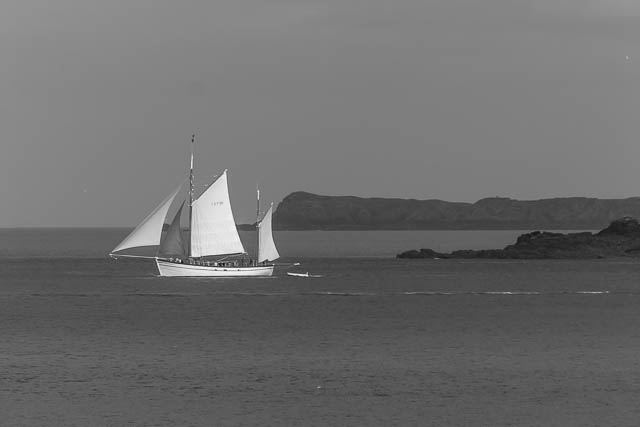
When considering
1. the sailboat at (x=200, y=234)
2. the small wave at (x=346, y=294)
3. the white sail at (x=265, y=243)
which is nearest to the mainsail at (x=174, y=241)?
the sailboat at (x=200, y=234)

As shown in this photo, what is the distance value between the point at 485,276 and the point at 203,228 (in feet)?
128

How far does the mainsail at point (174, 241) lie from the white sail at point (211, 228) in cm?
137


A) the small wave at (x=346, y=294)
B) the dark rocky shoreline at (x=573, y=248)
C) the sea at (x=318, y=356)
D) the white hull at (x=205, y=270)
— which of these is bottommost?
the sea at (x=318, y=356)

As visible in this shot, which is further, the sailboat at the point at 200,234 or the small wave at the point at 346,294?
the sailboat at the point at 200,234

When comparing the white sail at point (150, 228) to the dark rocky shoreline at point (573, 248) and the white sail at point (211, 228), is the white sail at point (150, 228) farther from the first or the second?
the dark rocky shoreline at point (573, 248)

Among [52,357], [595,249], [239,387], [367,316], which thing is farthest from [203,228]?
[595,249]

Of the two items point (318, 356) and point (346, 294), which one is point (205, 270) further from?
point (318, 356)

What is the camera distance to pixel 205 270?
111062 mm

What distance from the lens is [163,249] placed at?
357ft

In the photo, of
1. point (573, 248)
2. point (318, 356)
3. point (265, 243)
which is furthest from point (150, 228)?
point (573, 248)

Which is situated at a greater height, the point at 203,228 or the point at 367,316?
the point at 203,228

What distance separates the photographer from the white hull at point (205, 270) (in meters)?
111

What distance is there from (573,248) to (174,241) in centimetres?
9573

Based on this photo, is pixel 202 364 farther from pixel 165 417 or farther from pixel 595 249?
pixel 595 249
